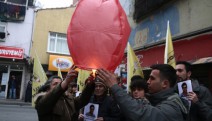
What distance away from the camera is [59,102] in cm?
307

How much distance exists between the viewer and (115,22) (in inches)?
97.4

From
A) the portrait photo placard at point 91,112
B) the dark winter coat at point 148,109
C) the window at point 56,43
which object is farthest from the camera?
the window at point 56,43

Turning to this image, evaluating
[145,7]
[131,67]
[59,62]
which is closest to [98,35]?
[131,67]

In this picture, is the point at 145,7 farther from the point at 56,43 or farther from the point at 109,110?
the point at 56,43

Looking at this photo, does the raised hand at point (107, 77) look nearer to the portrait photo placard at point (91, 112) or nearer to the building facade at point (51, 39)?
the portrait photo placard at point (91, 112)

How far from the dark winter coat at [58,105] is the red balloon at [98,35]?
528 mm

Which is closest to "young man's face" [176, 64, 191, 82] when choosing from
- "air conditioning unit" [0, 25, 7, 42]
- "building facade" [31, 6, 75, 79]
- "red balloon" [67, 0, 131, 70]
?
"red balloon" [67, 0, 131, 70]

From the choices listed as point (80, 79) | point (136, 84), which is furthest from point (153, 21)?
point (136, 84)

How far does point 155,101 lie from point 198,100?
44.7 inches

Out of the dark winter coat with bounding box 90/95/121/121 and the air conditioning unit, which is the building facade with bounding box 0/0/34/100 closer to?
the air conditioning unit

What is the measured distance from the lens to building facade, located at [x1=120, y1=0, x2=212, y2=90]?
6.36 metres

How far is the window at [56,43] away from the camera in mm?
23453

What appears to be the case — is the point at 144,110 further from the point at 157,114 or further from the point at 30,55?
the point at 30,55

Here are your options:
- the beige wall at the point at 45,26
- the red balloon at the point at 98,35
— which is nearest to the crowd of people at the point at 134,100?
the red balloon at the point at 98,35
